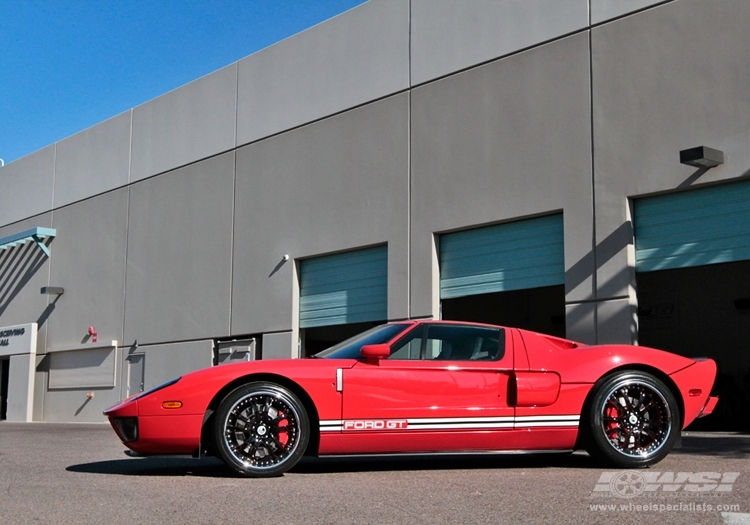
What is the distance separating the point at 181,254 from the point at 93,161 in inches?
212

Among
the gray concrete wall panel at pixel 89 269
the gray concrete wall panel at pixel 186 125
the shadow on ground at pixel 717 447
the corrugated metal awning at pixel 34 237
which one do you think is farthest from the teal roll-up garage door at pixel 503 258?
the corrugated metal awning at pixel 34 237

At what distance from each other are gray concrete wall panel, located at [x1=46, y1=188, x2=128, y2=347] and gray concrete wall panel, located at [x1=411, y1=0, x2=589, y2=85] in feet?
33.3

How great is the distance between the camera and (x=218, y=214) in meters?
19.1

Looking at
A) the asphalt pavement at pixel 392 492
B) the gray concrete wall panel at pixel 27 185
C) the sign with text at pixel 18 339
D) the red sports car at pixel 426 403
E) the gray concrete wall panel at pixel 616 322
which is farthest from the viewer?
the gray concrete wall panel at pixel 27 185

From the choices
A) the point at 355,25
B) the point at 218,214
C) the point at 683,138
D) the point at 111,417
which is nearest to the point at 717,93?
the point at 683,138

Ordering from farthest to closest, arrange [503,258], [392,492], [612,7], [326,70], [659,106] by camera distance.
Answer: [326,70] → [503,258] → [612,7] → [659,106] → [392,492]

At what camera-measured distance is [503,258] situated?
1354 cm

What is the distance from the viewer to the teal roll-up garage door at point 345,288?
15.6 m

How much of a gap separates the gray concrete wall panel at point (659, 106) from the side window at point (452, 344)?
5.46m

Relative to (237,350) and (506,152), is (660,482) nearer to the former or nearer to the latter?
(506,152)

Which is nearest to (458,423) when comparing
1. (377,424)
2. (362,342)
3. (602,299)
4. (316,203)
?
(377,424)

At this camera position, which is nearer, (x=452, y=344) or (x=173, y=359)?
A: (x=452, y=344)

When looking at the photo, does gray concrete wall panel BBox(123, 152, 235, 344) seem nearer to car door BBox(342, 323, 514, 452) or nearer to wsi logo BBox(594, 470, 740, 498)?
car door BBox(342, 323, 514, 452)

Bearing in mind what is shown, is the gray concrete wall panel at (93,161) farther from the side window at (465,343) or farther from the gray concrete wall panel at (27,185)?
the side window at (465,343)
